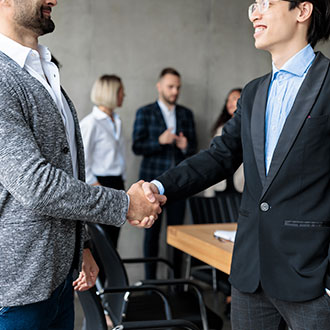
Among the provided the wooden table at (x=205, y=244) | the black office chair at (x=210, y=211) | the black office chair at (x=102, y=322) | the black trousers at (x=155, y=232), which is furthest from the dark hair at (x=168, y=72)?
the black office chair at (x=102, y=322)

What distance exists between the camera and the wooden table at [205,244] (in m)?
2.59

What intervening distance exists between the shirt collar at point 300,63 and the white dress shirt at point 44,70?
0.71 meters

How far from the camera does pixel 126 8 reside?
522cm

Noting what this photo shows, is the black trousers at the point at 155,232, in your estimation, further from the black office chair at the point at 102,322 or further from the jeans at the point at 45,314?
the jeans at the point at 45,314

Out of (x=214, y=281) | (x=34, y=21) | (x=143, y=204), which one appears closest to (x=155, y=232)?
(x=214, y=281)

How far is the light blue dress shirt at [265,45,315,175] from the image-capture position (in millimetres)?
1654

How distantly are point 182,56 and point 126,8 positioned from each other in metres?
0.76

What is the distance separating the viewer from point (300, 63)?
1.66 meters

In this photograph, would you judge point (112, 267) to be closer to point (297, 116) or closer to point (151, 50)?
point (297, 116)

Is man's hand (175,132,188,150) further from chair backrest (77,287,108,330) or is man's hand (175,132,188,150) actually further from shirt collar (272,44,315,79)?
shirt collar (272,44,315,79)

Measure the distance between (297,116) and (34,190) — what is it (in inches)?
31.3

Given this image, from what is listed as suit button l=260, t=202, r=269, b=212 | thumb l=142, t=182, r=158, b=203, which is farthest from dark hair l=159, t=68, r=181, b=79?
suit button l=260, t=202, r=269, b=212

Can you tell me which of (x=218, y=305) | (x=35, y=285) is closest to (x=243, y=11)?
(x=218, y=305)

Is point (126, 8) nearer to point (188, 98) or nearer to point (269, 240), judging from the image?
point (188, 98)
